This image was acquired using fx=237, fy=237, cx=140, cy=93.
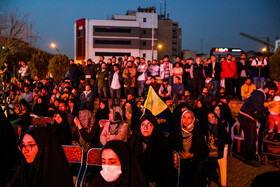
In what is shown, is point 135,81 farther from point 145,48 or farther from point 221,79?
point 145,48

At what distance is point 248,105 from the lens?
593 centimetres

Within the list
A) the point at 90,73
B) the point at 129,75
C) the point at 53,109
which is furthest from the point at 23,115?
the point at 90,73

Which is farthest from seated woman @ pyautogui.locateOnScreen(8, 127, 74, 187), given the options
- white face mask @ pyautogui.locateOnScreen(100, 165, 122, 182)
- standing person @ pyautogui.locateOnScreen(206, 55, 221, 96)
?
standing person @ pyautogui.locateOnScreen(206, 55, 221, 96)

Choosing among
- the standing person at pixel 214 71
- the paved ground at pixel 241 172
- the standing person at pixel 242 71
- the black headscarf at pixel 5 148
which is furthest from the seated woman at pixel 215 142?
the standing person at pixel 242 71

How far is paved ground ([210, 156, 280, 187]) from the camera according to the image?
16.0ft

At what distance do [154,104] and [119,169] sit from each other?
3040 millimetres

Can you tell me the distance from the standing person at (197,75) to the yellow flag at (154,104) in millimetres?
5741

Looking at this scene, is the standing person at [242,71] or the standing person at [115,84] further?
the standing person at [242,71]

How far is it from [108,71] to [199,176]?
7.31m

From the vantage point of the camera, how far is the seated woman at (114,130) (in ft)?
15.8

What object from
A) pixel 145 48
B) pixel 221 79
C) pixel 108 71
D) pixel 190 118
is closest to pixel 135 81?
pixel 108 71

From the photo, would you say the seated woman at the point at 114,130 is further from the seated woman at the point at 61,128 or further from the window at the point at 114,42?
the window at the point at 114,42

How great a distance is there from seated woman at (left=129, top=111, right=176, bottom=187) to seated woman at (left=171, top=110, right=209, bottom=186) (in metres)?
0.56

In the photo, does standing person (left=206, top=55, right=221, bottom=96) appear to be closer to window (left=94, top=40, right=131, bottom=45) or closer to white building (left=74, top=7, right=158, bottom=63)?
white building (left=74, top=7, right=158, bottom=63)
